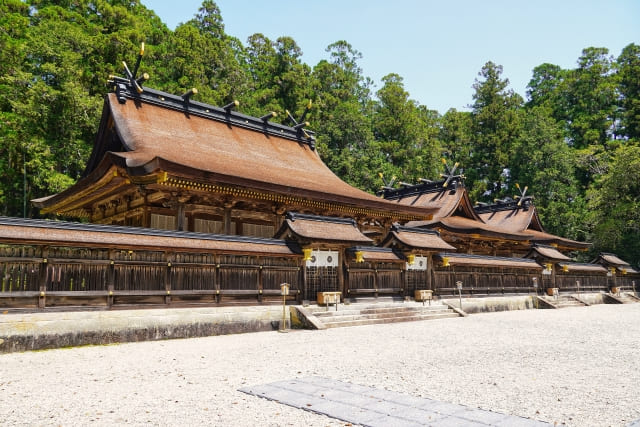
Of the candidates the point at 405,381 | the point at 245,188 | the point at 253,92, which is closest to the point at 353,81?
the point at 253,92

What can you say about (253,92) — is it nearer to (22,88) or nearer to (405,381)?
(22,88)

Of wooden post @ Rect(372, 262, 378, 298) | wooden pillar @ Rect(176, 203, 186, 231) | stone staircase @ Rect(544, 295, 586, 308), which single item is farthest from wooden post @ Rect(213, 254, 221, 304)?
stone staircase @ Rect(544, 295, 586, 308)

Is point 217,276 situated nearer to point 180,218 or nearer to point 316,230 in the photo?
point 180,218

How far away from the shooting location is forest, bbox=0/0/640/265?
2684 cm

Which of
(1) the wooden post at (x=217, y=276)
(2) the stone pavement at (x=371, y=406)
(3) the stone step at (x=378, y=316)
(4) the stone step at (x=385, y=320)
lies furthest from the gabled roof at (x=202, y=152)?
(2) the stone pavement at (x=371, y=406)

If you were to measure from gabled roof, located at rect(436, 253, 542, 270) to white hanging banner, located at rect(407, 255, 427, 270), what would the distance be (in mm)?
866

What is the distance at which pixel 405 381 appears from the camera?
22.7ft

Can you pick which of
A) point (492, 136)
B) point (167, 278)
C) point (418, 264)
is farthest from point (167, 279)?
point (492, 136)

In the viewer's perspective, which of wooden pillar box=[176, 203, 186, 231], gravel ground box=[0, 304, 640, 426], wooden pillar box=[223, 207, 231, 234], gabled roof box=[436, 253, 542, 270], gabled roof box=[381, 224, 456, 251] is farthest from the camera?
gabled roof box=[436, 253, 542, 270]

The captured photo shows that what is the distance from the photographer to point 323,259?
15883mm

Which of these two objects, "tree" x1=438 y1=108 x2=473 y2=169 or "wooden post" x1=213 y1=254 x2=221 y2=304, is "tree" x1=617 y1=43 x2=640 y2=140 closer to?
"tree" x1=438 y1=108 x2=473 y2=169

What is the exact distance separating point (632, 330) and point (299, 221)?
11.7 meters

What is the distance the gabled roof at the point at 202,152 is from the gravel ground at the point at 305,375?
5.58 meters

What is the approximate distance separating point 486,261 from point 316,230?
12.1m
